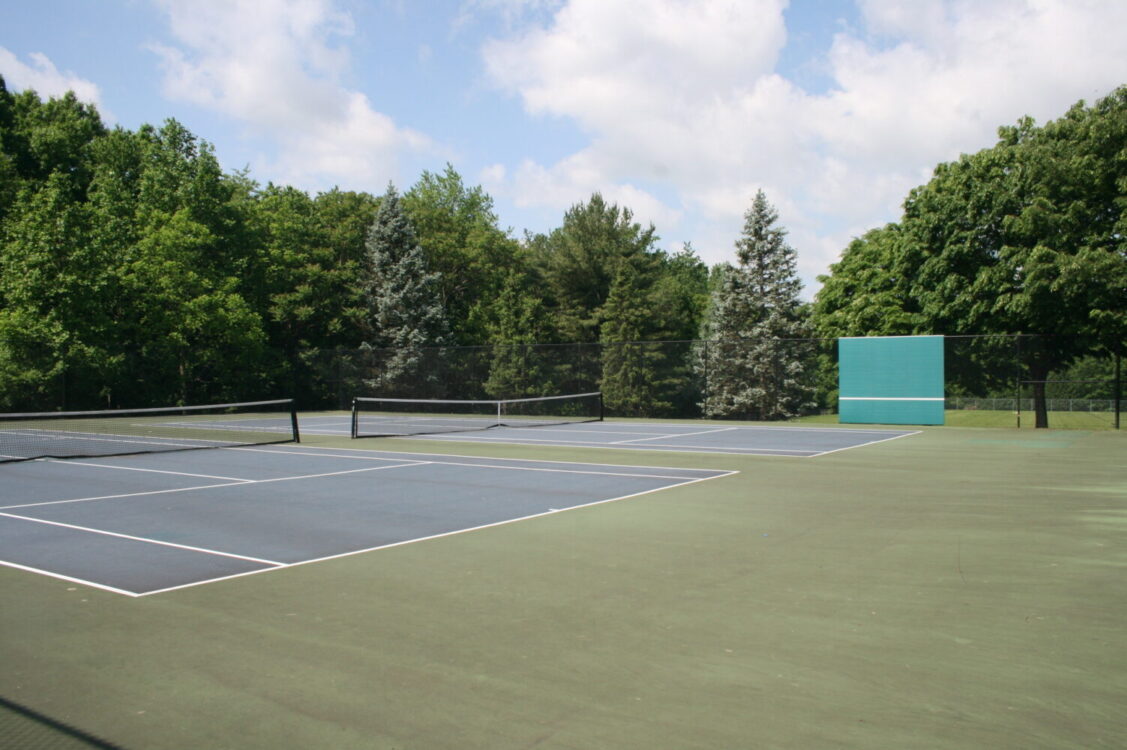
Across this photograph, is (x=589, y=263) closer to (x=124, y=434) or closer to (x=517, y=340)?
(x=517, y=340)

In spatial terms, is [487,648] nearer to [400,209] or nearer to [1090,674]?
[1090,674]

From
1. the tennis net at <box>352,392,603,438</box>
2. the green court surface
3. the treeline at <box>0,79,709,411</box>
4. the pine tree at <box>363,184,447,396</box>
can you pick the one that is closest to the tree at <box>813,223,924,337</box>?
the treeline at <box>0,79,709,411</box>

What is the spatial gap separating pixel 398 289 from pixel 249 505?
3541 centimetres

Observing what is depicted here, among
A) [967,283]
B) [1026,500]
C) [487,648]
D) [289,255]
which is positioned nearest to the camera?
[487,648]

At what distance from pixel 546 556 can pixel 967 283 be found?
85.5 feet

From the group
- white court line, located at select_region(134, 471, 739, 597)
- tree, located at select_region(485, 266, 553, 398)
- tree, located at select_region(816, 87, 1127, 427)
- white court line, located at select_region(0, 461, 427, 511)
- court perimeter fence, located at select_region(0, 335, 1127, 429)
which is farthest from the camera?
tree, located at select_region(485, 266, 553, 398)

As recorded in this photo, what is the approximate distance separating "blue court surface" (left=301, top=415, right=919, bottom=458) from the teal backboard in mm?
1609

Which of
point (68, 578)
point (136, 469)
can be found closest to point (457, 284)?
point (136, 469)

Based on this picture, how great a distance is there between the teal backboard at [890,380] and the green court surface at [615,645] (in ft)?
56.4

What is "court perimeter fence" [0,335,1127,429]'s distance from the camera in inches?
1003

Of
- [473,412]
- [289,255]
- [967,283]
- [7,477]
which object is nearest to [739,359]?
[967,283]

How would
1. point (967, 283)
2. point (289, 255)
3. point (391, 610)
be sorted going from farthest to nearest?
point (289, 255) → point (967, 283) → point (391, 610)

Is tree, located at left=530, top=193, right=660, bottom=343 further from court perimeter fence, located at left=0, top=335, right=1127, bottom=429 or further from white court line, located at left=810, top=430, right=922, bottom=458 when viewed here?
white court line, located at left=810, top=430, right=922, bottom=458

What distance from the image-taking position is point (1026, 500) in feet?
35.3
